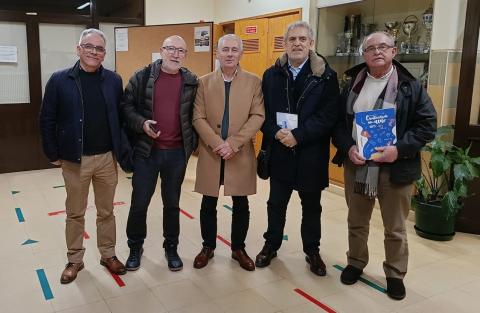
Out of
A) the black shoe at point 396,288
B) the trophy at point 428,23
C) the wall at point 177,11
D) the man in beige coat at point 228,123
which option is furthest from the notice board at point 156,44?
the black shoe at point 396,288

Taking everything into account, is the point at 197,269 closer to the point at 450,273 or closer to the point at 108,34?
the point at 450,273

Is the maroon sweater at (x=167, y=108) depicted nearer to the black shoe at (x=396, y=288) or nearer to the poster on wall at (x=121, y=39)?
the black shoe at (x=396, y=288)

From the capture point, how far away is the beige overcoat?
2.71 m

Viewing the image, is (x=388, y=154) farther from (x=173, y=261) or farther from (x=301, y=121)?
(x=173, y=261)

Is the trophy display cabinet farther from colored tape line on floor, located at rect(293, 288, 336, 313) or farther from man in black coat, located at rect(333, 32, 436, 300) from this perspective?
colored tape line on floor, located at rect(293, 288, 336, 313)

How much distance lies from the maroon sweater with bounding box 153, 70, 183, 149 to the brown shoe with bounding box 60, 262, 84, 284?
92cm

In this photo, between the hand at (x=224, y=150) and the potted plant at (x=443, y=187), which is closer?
the hand at (x=224, y=150)

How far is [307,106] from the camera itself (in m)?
2.67

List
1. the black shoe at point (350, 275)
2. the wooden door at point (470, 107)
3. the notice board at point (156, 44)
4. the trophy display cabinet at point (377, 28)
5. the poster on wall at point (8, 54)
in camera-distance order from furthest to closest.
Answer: the poster on wall at point (8, 54), the notice board at point (156, 44), the trophy display cabinet at point (377, 28), the wooden door at point (470, 107), the black shoe at point (350, 275)

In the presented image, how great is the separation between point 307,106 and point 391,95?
496 mm

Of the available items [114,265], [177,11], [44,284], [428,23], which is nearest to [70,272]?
[44,284]

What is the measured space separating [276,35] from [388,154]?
3.36 meters

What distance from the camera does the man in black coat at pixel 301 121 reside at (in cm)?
264

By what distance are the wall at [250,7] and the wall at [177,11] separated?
0.50ft
